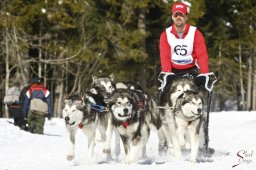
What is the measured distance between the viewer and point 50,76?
31.5 m

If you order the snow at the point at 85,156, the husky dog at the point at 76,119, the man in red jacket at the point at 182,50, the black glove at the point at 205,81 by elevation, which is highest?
the man in red jacket at the point at 182,50

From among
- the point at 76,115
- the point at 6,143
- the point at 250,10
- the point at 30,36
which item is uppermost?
the point at 250,10

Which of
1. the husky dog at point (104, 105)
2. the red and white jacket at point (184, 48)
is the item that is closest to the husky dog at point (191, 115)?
the red and white jacket at point (184, 48)

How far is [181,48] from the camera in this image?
25.2ft

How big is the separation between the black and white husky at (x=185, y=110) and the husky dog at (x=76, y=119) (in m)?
1.07

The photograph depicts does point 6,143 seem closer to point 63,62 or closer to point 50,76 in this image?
point 63,62

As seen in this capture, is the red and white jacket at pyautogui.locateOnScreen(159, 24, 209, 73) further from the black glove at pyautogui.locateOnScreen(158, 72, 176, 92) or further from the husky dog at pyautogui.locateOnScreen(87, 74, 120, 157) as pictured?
the husky dog at pyautogui.locateOnScreen(87, 74, 120, 157)

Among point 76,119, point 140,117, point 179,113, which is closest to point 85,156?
point 76,119

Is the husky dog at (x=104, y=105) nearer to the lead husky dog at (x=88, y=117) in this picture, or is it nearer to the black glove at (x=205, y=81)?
the lead husky dog at (x=88, y=117)

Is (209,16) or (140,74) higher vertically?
(209,16)

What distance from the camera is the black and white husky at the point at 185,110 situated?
7.00 metres

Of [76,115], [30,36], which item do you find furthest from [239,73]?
[76,115]

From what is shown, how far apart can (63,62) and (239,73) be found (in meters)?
10.2

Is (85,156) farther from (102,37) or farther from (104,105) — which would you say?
(102,37)
